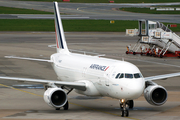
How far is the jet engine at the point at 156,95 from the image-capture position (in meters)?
25.8

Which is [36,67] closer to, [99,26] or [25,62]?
[25,62]

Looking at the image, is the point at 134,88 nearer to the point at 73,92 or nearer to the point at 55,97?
the point at 55,97

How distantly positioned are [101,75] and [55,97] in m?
3.39

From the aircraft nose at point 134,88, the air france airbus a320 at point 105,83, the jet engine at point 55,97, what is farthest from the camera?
the jet engine at point 55,97

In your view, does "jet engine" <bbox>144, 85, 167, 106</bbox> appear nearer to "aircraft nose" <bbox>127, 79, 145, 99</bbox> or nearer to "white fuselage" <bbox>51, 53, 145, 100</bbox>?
"white fuselage" <bbox>51, 53, 145, 100</bbox>

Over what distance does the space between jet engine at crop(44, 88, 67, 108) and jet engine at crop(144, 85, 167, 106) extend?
554cm

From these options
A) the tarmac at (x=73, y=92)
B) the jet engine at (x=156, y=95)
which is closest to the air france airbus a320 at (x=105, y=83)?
the jet engine at (x=156, y=95)

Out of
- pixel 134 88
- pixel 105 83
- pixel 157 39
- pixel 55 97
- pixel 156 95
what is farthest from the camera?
pixel 157 39

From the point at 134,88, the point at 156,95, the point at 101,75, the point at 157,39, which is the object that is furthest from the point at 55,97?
the point at 157,39

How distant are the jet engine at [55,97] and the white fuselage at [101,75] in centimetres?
238

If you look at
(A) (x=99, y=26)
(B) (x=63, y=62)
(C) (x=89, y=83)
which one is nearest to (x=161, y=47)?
(B) (x=63, y=62)

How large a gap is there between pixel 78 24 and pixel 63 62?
82.8 metres

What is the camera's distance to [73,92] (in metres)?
34.5

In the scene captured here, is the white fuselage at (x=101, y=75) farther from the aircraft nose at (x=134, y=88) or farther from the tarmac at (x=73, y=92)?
the tarmac at (x=73, y=92)
